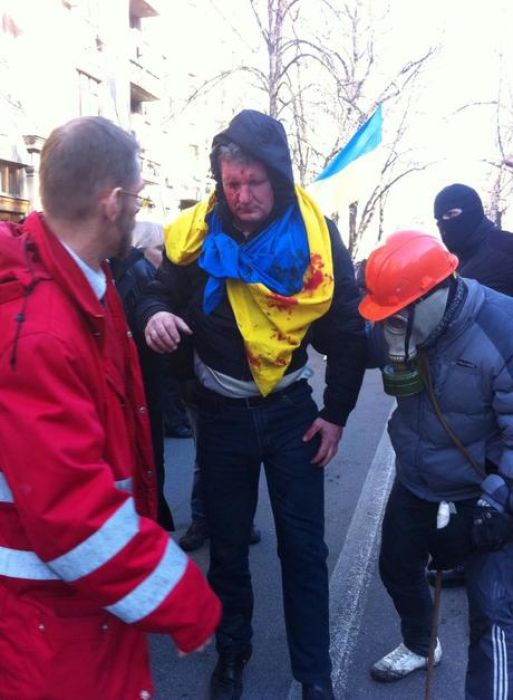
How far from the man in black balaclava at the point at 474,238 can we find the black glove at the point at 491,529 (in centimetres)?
222

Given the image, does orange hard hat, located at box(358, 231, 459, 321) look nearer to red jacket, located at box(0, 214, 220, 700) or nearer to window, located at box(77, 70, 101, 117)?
red jacket, located at box(0, 214, 220, 700)

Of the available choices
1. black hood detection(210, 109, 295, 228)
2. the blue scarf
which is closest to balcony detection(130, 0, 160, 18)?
black hood detection(210, 109, 295, 228)

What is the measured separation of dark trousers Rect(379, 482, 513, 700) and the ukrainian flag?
3333 mm

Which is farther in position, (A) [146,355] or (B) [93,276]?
(A) [146,355]

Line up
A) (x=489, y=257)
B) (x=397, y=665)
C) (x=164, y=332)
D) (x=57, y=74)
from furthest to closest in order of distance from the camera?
(x=57, y=74)
(x=489, y=257)
(x=397, y=665)
(x=164, y=332)

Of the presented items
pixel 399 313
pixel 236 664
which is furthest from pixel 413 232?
pixel 236 664

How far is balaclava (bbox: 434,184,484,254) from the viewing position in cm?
425

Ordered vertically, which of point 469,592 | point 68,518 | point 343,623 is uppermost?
point 68,518

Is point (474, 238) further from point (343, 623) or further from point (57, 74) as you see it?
point (57, 74)

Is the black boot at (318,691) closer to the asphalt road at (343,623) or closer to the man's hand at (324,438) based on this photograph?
the asphalt road at (343,623)

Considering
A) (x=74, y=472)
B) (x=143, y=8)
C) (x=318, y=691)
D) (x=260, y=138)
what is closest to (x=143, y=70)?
(x=143, y=8)

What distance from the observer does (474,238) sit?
14.0 feet

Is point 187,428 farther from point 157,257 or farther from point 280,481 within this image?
point 280,481

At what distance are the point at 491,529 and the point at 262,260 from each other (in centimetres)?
111
